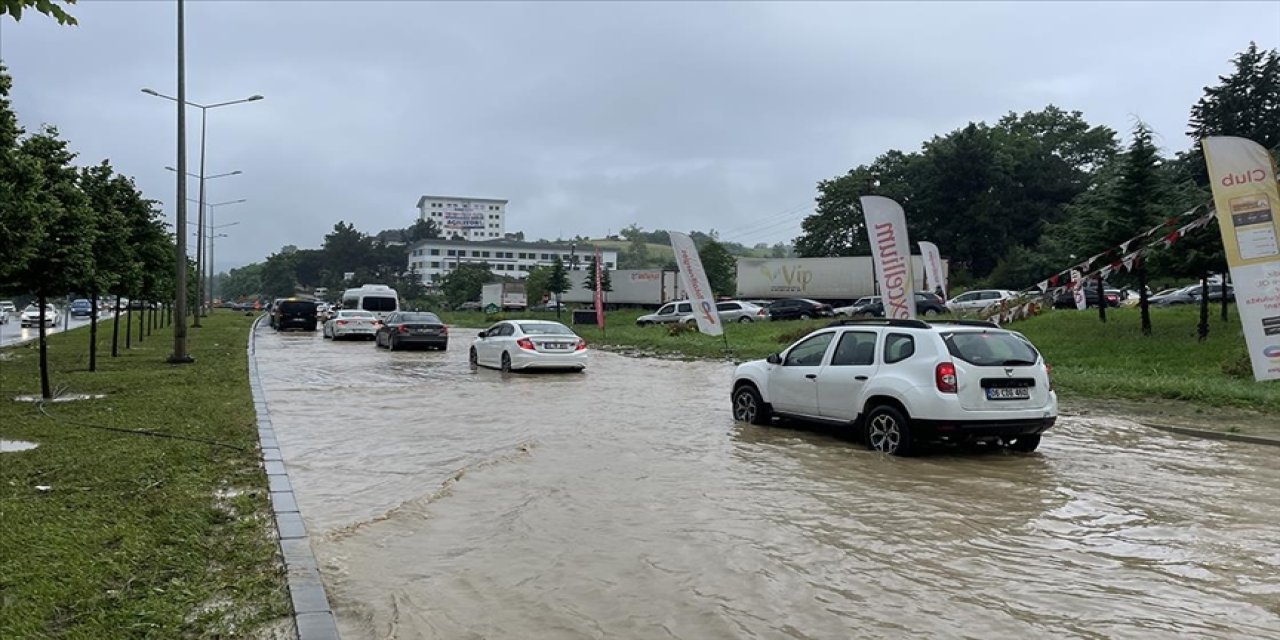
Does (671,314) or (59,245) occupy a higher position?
(59,245)

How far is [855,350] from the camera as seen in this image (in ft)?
35.3

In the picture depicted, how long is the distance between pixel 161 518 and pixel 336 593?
2.09 m

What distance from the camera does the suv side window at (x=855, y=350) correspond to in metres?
10.5

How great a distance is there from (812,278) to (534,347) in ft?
119

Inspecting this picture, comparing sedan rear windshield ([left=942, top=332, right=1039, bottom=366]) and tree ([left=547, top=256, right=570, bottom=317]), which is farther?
tree ([left=547, top=256, right=570, bottom=317])

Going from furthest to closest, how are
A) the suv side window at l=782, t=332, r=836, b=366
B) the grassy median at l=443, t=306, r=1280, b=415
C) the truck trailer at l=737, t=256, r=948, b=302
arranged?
the truck trailer at l=737, t=256, r=948, b=302 < the grassy median at l=443, t=306, r=1280, b=415 < the suv side window at l=782, t=332, r=836, b=366

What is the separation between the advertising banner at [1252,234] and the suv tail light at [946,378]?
6.44 m

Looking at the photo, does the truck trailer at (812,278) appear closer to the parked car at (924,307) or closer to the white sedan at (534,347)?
the parked car at (924,307)

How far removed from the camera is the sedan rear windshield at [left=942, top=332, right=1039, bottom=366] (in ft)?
31.8

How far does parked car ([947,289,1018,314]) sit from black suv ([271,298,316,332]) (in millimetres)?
32523

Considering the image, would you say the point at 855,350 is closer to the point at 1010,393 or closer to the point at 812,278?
the point at 1010,393

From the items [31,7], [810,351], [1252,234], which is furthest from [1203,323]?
[31,7]

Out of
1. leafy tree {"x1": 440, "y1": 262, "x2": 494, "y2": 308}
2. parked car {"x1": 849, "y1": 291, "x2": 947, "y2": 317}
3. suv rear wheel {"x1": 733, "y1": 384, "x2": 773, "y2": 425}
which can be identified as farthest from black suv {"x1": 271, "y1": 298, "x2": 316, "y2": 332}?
leafy tree {"x1": 440, "y1": 262, "x2": 494, "y2": 308}

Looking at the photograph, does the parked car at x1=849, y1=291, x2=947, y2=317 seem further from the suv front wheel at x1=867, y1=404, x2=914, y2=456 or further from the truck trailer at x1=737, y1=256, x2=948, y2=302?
the suv front wheel at x1=867, y1=404, x2=914, y2=456
